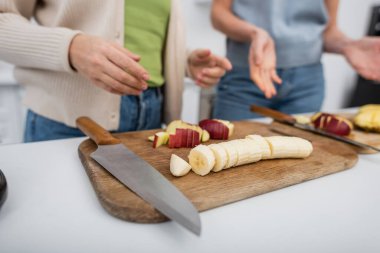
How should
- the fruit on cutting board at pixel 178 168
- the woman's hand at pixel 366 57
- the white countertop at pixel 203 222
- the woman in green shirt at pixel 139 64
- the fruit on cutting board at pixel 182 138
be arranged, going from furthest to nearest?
1. the woman's hand at pixel 366 57
2. the woman in green shirt at pixel 139 64
3. the fruit on cutting board at pixel 182 138
4. the fruit on cutting board at pixel 178 168
5. the white countertop at pixel 203 222

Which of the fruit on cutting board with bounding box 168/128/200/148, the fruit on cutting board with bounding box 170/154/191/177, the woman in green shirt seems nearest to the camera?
the fruit on cutting board with bounding box 170/154/191/177

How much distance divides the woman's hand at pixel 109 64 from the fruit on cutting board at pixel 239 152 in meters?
0.16

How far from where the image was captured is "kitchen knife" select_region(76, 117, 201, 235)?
34 cm

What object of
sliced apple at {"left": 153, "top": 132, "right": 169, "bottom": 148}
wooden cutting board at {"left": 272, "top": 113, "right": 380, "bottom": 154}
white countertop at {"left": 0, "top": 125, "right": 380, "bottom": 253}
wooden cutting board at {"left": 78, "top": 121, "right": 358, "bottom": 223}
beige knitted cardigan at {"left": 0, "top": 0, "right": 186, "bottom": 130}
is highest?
beige knitted cardigan at {"left": 0, "top": 0, "right": 186, "bottom": 130}

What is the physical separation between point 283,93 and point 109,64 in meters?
0.66

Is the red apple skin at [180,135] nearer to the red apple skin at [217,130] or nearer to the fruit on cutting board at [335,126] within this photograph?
the red apple skin at [217,130]

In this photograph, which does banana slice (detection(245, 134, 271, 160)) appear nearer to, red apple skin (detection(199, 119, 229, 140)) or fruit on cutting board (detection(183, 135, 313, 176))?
fruit on cutting board (detection(183, 135, 313, 176))

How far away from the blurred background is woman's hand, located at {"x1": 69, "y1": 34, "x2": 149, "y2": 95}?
729 mm

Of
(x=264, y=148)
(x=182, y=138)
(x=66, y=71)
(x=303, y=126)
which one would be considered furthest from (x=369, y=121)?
(x=66, y=71)

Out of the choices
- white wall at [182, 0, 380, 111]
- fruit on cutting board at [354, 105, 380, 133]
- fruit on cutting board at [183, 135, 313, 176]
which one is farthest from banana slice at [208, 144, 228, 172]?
white wall at [182, 0, 380, 111]

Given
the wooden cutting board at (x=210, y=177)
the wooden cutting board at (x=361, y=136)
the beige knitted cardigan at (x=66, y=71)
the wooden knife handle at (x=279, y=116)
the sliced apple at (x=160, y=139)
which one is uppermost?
the beige knitted cardigan at (x=66, y=71)

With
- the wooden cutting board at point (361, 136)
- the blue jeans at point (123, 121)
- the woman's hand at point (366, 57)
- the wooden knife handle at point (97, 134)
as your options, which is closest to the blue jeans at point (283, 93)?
the woman's hand at point (366, 57)

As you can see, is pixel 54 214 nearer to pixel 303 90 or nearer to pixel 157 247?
pixel 157 247

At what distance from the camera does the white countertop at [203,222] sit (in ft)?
1.11
